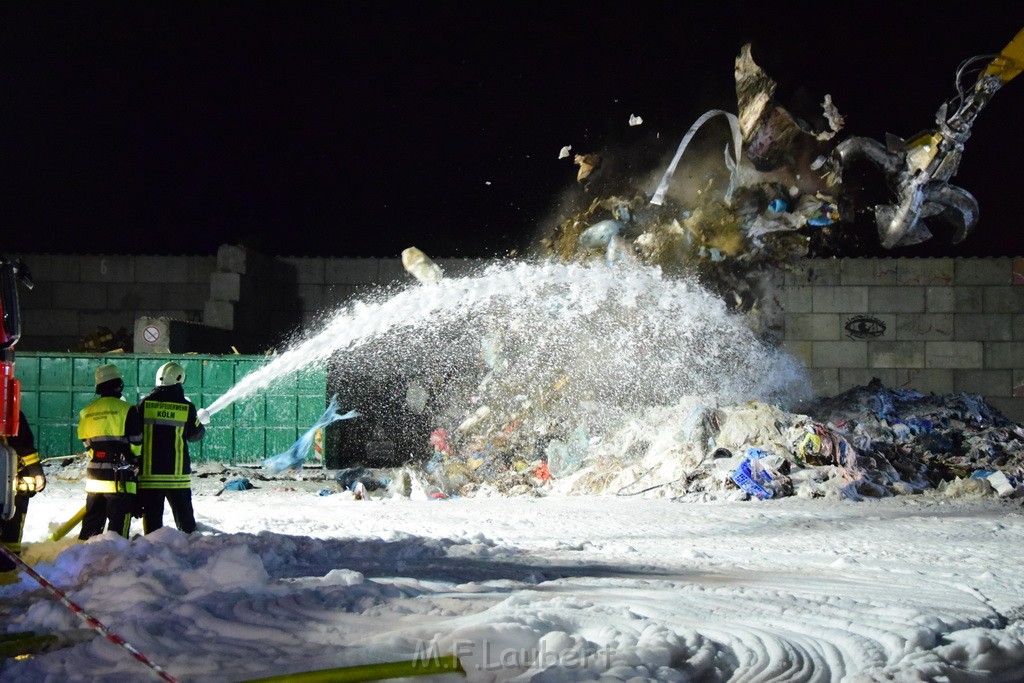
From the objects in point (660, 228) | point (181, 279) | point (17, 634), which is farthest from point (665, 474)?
point (181, 279)

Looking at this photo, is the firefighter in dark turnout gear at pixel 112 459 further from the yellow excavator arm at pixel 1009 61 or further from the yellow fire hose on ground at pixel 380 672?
the yellow excavator arm at pixel 1009 61

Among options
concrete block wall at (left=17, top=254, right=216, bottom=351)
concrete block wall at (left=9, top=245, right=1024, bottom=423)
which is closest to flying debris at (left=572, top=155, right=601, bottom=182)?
concrete block wall at (left=9, top=245, right=1024, bottom=423)

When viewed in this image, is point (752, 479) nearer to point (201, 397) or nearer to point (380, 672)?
point (380, 672)

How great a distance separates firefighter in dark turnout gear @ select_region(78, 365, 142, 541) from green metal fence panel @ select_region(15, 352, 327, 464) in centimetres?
846

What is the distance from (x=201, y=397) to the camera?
14.4m

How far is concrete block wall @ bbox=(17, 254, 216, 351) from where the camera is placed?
16859 mm

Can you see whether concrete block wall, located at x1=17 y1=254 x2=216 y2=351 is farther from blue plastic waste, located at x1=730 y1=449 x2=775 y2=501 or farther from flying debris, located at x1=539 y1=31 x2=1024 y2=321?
blue plastic waste, located at x1=730 y1=449 x2=775 y2=501

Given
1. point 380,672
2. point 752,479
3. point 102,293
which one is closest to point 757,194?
point 752,479

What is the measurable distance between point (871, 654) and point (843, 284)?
1429 centimetres

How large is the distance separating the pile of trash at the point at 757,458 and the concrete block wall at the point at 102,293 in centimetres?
627

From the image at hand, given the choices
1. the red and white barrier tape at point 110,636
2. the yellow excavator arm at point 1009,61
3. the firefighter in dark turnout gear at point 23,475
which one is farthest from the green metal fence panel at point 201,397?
the yellow excavator arm at point 1009,61

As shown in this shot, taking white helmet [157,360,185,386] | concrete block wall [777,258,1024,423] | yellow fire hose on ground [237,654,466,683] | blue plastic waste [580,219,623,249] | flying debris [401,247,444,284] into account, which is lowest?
yellow fire hose on ground [237,654,466,683]

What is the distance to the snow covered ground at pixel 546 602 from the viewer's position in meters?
3.54

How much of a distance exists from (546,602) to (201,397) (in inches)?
445
